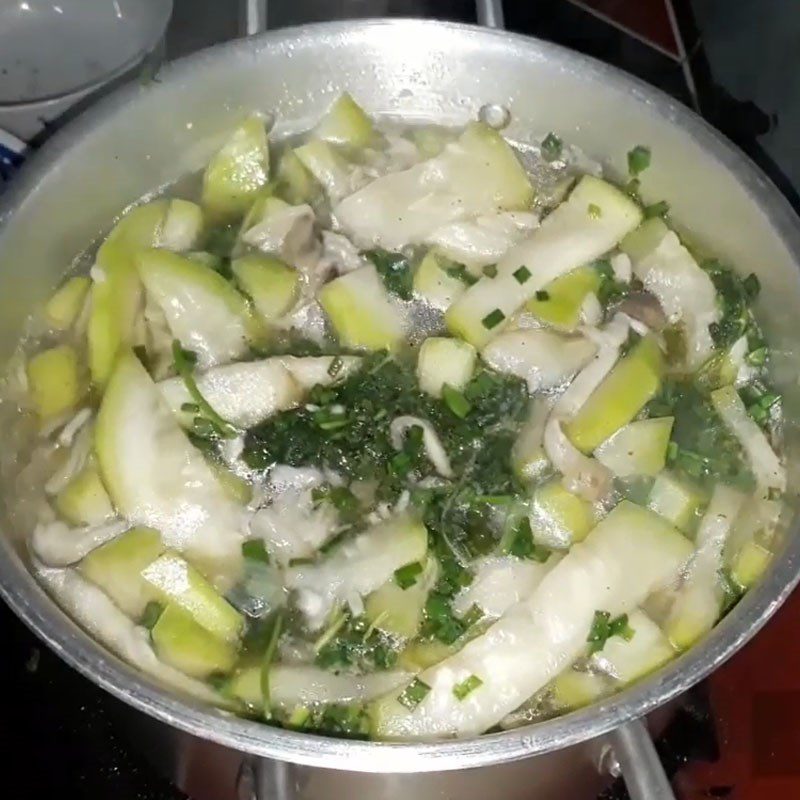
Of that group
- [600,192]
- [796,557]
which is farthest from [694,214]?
[796,557]

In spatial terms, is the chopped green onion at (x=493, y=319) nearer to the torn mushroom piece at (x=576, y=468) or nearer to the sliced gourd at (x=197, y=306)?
the torn mushroom piece at (x=576, y=468)

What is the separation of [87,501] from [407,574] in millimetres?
379

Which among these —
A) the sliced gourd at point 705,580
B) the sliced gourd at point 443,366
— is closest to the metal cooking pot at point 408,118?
the sliced gourd at point 705,580

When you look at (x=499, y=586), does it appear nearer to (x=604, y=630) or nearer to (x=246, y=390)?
(x=604, y=630)

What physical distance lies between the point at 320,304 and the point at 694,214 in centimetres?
57

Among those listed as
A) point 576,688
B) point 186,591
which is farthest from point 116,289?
point 576,688

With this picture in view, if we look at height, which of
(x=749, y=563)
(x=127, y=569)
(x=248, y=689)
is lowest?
(x=749, y=563)

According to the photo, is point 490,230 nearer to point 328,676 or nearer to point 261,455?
point 261,455

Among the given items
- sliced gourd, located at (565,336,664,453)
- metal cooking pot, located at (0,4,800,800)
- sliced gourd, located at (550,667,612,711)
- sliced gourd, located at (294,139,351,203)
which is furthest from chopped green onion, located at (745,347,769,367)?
sliced gourd, located at (294,139,351,203)

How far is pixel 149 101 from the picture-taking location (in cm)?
143

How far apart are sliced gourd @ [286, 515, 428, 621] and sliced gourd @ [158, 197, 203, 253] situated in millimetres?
520

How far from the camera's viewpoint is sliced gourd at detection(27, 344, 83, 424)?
131 centimetres

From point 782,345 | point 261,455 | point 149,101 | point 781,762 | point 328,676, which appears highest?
point 149,101

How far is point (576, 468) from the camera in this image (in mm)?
1220
